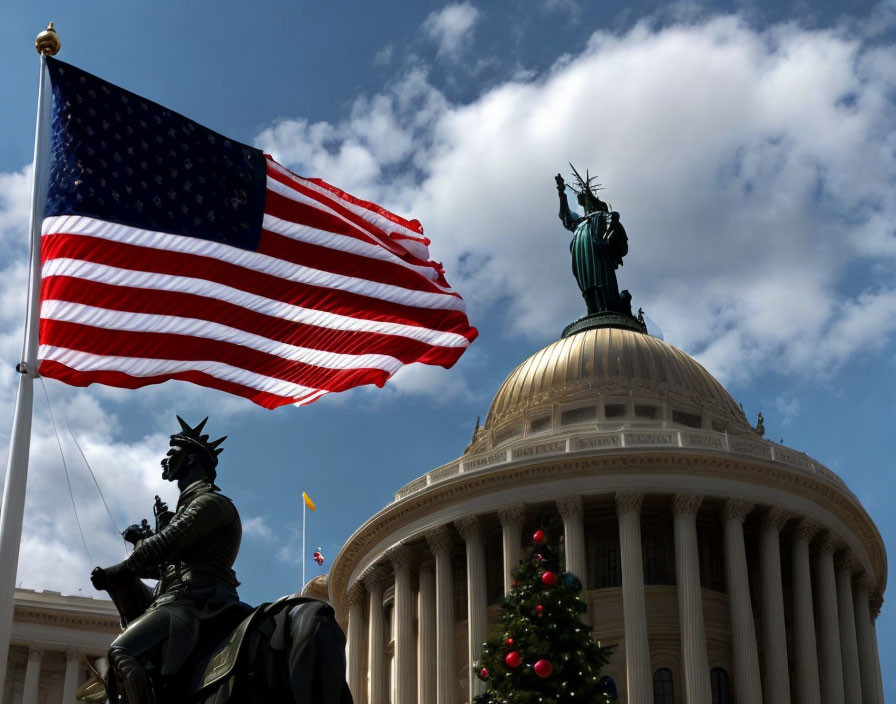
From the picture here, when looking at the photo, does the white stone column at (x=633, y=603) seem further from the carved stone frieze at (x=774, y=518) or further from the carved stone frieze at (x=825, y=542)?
the carved stone frieze at (x=825, y=542)

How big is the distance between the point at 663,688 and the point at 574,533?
749 cm

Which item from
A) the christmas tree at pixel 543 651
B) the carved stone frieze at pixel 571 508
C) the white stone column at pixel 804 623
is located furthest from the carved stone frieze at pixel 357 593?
the christmas tree at pixel 543 651

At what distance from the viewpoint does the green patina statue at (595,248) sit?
285 feet

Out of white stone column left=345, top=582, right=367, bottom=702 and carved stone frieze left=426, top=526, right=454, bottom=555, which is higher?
carved stone frieze left=426, top=526, right=454, bottom=555

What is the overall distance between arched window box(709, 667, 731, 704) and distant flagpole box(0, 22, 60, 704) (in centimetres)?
5167

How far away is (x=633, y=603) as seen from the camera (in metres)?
64.2

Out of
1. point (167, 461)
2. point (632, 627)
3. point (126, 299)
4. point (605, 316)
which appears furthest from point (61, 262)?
point (605, 316)

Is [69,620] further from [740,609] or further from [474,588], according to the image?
[740,609]

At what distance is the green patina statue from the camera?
285 ft

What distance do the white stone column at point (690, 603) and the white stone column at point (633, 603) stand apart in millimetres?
1550

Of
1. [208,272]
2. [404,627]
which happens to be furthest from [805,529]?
[208,272]

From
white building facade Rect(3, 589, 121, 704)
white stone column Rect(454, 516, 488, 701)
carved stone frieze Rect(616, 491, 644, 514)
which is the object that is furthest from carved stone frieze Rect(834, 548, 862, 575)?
white building facade Rect(3, 589, 121, 704)

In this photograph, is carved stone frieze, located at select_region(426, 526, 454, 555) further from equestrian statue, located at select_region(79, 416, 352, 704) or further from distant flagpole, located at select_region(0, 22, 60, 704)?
equestrian statue, located at select_region(79, 416, 352, 704)

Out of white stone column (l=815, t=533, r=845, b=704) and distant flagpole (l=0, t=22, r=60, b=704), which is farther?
white stone column (l=815, t=533, r=845, b=704)
